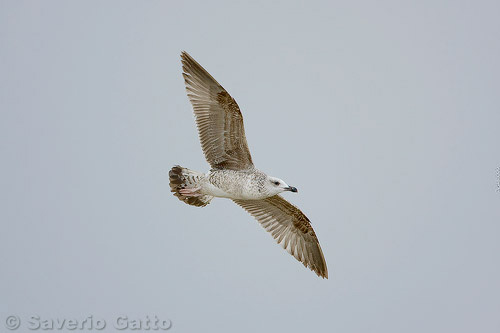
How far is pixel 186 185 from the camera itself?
10.1 metres

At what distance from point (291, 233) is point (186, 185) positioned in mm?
2135

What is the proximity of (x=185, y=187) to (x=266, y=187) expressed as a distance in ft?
4.74

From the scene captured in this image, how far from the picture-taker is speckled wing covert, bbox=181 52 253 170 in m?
9.59

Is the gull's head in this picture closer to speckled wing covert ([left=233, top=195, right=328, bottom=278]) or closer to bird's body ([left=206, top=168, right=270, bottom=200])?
bird's body ([left=206, top=168, right=270, bottom=200])

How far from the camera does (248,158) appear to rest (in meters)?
9.81

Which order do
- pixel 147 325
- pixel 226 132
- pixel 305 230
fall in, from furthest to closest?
pixel 305 230 → pixel 226 132 → pixel 147 325

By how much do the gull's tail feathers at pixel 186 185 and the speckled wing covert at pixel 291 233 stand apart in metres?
0.94

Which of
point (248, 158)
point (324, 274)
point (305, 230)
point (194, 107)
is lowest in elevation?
point (324, 274)

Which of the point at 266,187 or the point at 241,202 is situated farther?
the point at 241,202

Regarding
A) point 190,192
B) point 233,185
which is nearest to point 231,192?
point 233,185

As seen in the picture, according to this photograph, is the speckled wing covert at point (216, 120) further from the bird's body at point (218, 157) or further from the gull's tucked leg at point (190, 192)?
the gull's tucked leg at point (190, 192)

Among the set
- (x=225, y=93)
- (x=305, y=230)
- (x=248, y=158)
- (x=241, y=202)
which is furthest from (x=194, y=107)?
(x=305, y=230)

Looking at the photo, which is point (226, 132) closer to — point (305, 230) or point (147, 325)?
point (305, 230)

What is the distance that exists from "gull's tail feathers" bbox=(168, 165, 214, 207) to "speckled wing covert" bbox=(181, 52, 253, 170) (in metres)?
0.41
